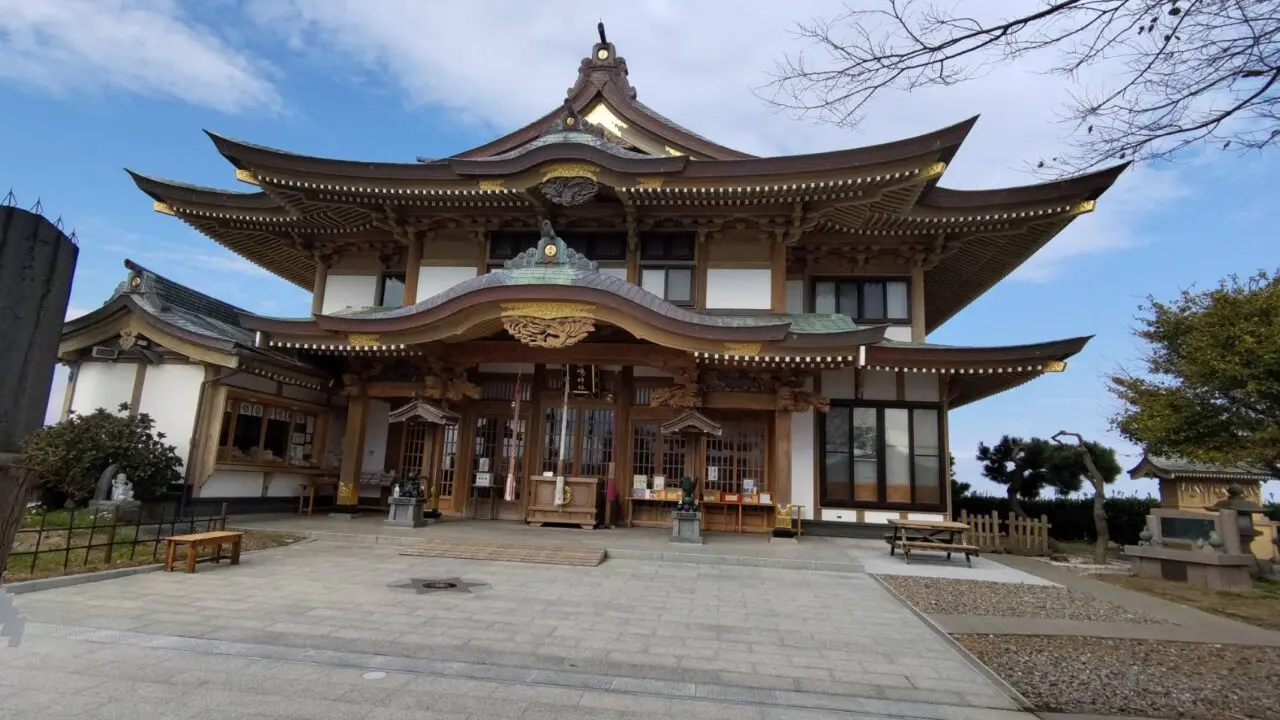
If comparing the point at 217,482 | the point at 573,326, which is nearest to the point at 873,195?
the point at 573,326

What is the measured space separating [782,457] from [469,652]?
28.5 ft

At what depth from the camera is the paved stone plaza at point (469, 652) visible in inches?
162

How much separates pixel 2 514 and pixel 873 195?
1277cm

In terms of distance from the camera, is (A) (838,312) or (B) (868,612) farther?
(A) (838,312)

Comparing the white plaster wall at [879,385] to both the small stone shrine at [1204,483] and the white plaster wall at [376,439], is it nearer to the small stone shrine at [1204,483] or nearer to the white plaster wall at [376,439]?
the small stone shrine at [1204,483]

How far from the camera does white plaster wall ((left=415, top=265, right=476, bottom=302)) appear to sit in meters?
14.9

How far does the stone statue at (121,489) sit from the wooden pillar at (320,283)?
19.6ft

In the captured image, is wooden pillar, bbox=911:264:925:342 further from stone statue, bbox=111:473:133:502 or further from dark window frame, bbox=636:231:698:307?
stone statue, bbox=111:473:133:502

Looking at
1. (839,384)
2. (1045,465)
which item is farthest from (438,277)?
(1045,465)

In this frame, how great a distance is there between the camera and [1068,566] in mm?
12133

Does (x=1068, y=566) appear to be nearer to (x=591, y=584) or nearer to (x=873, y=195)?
(x=873, y=195)

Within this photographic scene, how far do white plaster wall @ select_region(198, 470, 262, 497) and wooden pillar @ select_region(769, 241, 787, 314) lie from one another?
11458mm

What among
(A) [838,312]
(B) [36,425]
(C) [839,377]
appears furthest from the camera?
(A) [838,312]

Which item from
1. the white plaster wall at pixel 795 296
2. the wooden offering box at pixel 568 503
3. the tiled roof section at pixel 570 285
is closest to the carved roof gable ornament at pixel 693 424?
the tiled roof section at pixel 570 285
